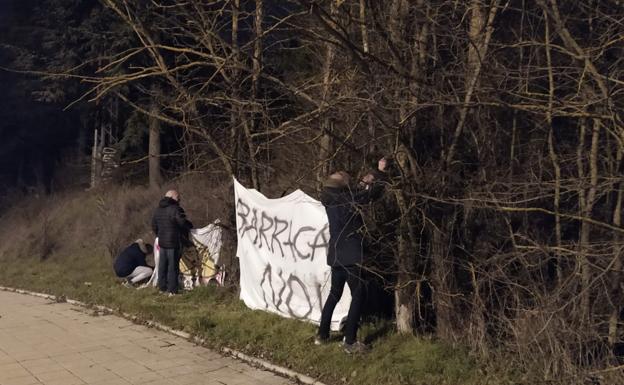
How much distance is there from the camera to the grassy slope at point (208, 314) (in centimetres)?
582

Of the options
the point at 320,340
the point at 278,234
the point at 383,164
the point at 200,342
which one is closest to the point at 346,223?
the point at 383,164

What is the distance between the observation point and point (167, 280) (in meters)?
10.3

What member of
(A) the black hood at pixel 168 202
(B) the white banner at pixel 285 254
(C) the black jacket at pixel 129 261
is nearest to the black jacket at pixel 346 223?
(B) the white banner at pixel 285 254

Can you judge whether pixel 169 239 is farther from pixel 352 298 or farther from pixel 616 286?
pixel 616 286

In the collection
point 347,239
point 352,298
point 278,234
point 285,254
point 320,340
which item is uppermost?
point 347,239

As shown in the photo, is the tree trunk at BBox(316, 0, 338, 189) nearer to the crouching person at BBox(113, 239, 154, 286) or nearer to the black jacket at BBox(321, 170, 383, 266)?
the black jacket at BBox(321, 170, 383, 266)

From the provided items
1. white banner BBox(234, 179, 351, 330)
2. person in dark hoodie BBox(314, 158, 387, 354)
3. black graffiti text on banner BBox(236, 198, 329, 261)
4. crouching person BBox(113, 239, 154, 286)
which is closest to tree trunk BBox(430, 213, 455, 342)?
person in dark hoodie BBox(314, 158, 387, 354)

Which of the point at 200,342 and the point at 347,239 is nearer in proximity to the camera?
the point at 347,239

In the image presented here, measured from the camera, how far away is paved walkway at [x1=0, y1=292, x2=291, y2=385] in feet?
19.9

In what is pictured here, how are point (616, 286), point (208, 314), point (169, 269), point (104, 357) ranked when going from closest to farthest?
point (616, 286), point (104, 357), point (208, 314), point (169, 269)

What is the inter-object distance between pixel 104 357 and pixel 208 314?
1.74 meters

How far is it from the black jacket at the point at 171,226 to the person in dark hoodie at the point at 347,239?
4.30 m

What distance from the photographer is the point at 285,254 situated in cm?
809

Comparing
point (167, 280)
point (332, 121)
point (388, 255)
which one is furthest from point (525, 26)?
point (167, 280)
